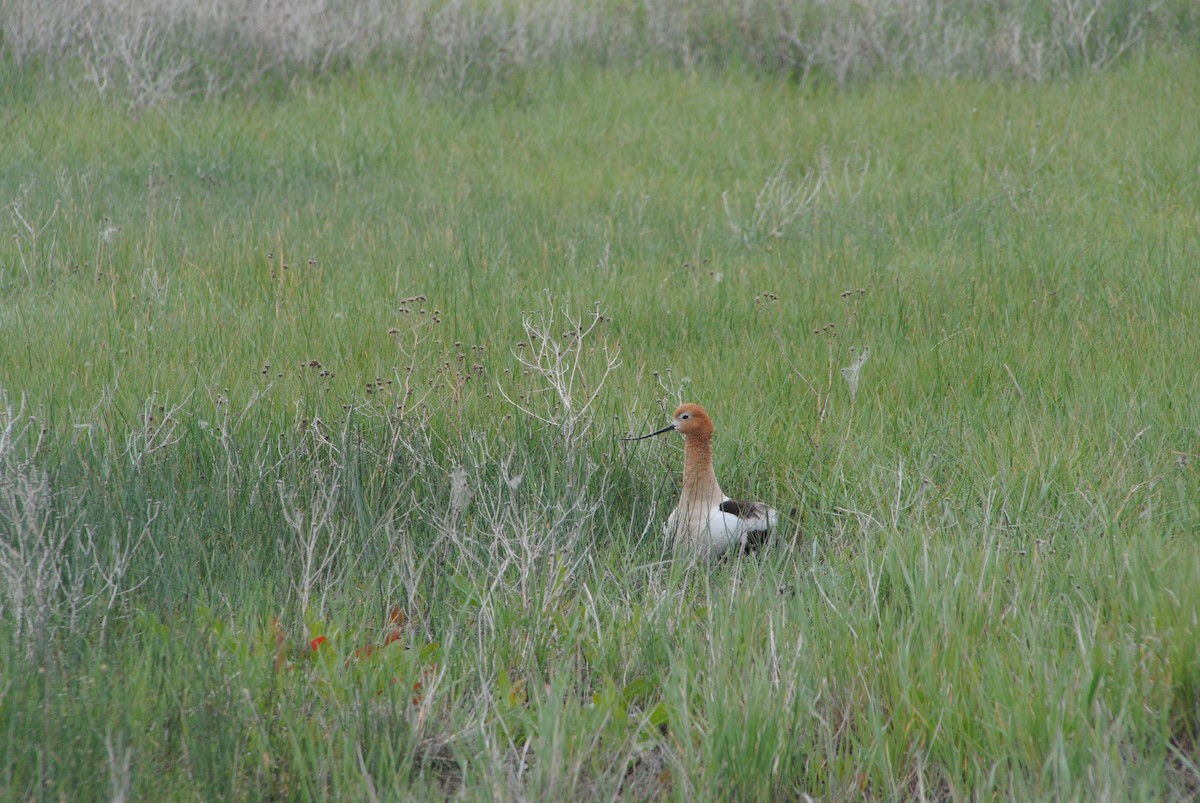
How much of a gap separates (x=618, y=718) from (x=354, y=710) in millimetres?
643

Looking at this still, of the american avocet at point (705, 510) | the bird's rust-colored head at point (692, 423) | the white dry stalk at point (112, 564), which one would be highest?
the bird's rust-colored head at point (692, 423)

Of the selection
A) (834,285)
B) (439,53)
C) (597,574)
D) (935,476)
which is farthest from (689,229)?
(439,53)

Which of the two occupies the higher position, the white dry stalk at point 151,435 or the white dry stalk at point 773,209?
the white dry stalk at point 773,209

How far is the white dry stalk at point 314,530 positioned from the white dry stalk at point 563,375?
0.69 metres

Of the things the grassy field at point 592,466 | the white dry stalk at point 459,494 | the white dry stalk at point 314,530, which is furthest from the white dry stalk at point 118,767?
the white dry stalk at point 459,494

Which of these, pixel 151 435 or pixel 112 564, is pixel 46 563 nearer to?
pixel 112 564

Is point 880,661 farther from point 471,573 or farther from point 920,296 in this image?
point 920,296

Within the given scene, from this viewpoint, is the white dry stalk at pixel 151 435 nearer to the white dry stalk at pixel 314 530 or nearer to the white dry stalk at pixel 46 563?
the white dry stalk at pixel 46 563

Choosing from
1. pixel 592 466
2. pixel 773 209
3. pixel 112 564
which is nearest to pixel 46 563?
pixel 112 564

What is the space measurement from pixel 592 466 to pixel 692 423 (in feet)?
1.31

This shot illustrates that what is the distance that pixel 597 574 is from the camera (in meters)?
3.79

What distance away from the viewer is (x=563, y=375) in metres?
4.91

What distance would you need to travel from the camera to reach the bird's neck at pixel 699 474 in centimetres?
399

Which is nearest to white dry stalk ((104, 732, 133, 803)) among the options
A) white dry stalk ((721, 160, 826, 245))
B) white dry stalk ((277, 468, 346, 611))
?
white dry stalk ((277, 468, 346, 611))
